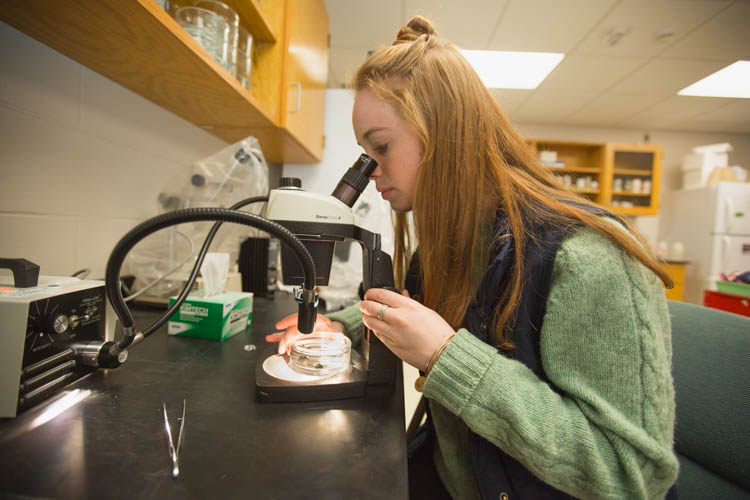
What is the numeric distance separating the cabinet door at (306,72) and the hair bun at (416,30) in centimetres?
65

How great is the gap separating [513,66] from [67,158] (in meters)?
3.08

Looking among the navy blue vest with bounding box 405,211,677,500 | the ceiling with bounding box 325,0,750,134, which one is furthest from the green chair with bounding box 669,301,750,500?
the ceiling with bounding box 325,0,750,134

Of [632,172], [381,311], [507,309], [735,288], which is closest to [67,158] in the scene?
[381,311]

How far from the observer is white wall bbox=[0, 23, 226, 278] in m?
0.74

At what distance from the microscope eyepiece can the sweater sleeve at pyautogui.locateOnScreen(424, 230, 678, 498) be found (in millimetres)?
305

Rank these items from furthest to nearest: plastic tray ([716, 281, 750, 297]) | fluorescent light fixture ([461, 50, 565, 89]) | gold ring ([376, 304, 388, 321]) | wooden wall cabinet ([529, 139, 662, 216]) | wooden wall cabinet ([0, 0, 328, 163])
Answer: wooden wall cabinet ([529, 139, 662, 216]) < fluorescent light fixture ([461, 50, 565, 89]) < plastic tray ([716, 281, 750, 297]) < wooden wall cabinet ([0, 0, 328, 163]) < gold ring ([376, 304, 388, 321])

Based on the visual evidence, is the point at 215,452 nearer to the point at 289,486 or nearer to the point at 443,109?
the point at 289,486

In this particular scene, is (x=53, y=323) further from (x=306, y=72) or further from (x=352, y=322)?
(x=306, y=72)

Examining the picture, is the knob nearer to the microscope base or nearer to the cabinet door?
the microscope base

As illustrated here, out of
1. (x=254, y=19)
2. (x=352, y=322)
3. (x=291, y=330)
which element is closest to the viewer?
(x=291, y=330)

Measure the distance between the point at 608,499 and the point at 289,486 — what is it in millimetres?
408

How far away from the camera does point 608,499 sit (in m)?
0.43

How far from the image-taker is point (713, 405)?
608 millimetres

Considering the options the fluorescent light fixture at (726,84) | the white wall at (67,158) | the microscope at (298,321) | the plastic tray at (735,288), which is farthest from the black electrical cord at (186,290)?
the fluorescent light fixture at (726,84)
